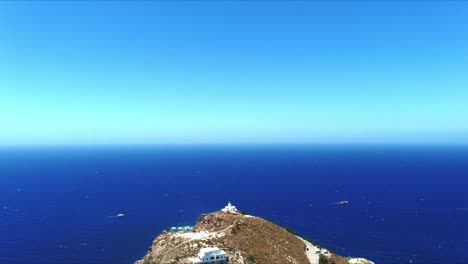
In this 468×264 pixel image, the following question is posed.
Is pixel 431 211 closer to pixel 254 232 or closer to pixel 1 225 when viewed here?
pixel 254 232

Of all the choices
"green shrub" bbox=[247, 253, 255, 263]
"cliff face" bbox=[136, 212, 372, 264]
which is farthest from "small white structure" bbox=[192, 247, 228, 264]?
"green shrub" bbox=[247, 253, 255, 263]

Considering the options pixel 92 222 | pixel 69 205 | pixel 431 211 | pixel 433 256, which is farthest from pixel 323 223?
pixel 69 205

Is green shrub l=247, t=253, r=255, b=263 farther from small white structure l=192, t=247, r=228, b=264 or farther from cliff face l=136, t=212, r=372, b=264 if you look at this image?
small white structure l=192, t=247, r=228, b=264

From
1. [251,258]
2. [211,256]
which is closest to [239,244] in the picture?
[251,258]

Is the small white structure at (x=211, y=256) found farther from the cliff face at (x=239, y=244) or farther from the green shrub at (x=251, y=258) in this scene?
the green shrub at (x=251, y=258)

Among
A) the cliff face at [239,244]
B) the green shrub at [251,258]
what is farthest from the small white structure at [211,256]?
the green shrub at [251,258]

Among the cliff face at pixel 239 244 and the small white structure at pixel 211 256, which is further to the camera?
the cliff face at pixel 239 244
